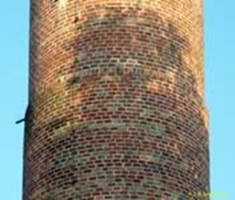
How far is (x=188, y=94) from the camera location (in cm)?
2044

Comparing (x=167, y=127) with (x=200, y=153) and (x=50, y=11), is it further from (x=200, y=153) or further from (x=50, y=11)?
(x=50, y=11)

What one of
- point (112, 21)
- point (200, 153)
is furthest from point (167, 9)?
A: point (200, 153)

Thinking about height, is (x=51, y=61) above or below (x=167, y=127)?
above

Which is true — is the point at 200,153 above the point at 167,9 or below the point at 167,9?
below

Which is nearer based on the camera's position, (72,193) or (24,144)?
(72,193)

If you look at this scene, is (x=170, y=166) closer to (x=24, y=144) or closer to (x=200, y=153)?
(x=200, y=153)

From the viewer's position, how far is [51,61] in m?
20.7

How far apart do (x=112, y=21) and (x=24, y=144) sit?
2641 mm

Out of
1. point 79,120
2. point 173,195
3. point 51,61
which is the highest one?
point 51,61

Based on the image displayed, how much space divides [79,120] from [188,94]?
6.49 ft

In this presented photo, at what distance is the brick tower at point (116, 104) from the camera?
1933 cm

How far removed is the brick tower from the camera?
1933 centimetres

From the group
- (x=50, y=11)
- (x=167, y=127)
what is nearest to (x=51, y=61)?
(x=50, y=11)

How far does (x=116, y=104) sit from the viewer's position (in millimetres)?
19766
